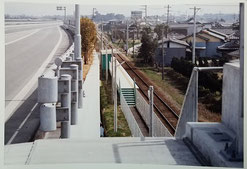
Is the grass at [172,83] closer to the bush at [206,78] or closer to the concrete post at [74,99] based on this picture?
the bush at [206,78]

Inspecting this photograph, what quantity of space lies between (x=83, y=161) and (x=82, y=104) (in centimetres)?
182

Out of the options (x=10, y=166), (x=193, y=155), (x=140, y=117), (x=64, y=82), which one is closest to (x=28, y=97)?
(x=64, y=82)

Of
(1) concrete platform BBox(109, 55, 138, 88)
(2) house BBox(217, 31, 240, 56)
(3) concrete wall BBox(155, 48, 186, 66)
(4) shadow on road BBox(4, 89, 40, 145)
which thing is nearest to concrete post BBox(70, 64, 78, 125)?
(4) shadow on road BBox(4, 89, 40, 145)

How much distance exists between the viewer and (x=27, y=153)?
3354 millimetres

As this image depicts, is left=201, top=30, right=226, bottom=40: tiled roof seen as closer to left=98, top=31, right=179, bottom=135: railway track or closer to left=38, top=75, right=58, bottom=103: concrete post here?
left=98, top=31, right=179, bottom=135: railway track

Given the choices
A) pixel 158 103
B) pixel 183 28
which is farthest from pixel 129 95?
pixel 183 28

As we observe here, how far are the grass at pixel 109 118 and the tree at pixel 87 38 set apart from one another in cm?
161

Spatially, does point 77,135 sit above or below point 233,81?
A: below

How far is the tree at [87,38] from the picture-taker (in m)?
8.30

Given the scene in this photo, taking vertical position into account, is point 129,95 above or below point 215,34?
below

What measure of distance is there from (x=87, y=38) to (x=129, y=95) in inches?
110

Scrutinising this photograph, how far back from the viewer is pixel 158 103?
38.3ft

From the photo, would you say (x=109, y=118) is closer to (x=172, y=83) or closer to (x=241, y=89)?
(x=172, y=83)

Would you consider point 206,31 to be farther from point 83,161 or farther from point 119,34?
point 83,161
